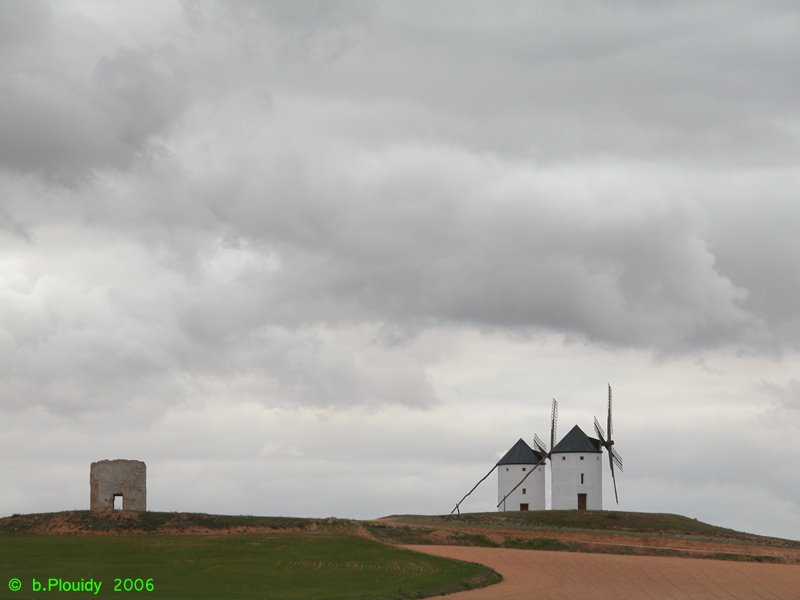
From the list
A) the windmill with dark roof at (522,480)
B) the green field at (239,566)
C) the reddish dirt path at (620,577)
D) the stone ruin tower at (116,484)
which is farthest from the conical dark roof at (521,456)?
the stone ruin tower at (116,484)

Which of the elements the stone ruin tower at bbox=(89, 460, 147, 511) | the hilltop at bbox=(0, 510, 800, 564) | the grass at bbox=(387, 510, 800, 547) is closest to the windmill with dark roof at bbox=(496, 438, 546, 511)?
the grass at bbox=(387, 510, 800, 547)

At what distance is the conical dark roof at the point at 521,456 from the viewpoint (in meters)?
97.0

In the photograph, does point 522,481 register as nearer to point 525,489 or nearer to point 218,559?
point 525,489

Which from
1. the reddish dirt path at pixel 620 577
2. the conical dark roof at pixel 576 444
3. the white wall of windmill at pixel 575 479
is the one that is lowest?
the reddish dirt path at pixel 620 577

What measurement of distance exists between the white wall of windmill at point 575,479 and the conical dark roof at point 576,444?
12.6 inches

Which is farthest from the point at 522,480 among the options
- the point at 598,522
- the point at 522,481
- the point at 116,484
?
the point at 116,484

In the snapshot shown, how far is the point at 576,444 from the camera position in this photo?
309 feet

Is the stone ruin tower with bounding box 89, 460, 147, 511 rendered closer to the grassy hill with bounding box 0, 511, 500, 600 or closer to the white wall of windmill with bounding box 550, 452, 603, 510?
the grassy hill with bounding box 0, 511, 500, 600

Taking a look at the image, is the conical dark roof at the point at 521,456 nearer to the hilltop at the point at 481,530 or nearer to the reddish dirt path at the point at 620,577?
the hilltop at the point at 481,530

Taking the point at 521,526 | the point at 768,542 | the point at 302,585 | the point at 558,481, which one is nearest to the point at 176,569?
the point at 302,585

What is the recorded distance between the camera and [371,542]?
59.2 metres

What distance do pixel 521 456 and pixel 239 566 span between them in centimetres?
5205

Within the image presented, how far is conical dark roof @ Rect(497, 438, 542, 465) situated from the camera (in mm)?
97000

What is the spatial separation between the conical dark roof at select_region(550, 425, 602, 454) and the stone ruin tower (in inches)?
1617
